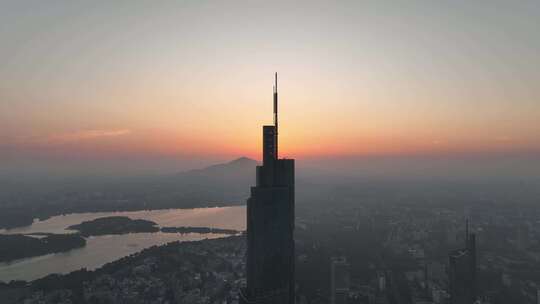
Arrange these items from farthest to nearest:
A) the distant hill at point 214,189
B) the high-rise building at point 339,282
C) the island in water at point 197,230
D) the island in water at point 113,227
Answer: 1. the distant hill at point 214,189
2. the island in water at point 197,230
3. the island in water at point 113,227
4. the high-rise building at point 339,282

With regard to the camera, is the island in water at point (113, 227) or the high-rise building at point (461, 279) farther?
the island in water at point (113, 227)

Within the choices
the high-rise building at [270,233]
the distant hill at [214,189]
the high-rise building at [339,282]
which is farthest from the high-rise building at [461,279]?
the distant hill at [214,189]

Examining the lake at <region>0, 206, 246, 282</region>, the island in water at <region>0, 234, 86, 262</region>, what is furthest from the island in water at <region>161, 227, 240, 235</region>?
the island in water at <region>0, 234, 86, 262</region>

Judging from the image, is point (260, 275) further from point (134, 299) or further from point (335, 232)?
point (335, 232)

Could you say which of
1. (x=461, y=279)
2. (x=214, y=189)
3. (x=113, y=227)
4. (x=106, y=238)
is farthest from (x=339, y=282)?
(x=214, y=189)

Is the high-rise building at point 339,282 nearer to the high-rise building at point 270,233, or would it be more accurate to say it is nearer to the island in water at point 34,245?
the high-rise building at point 270,233

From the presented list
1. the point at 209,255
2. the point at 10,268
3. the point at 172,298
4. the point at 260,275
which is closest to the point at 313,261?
the point at 209,255
